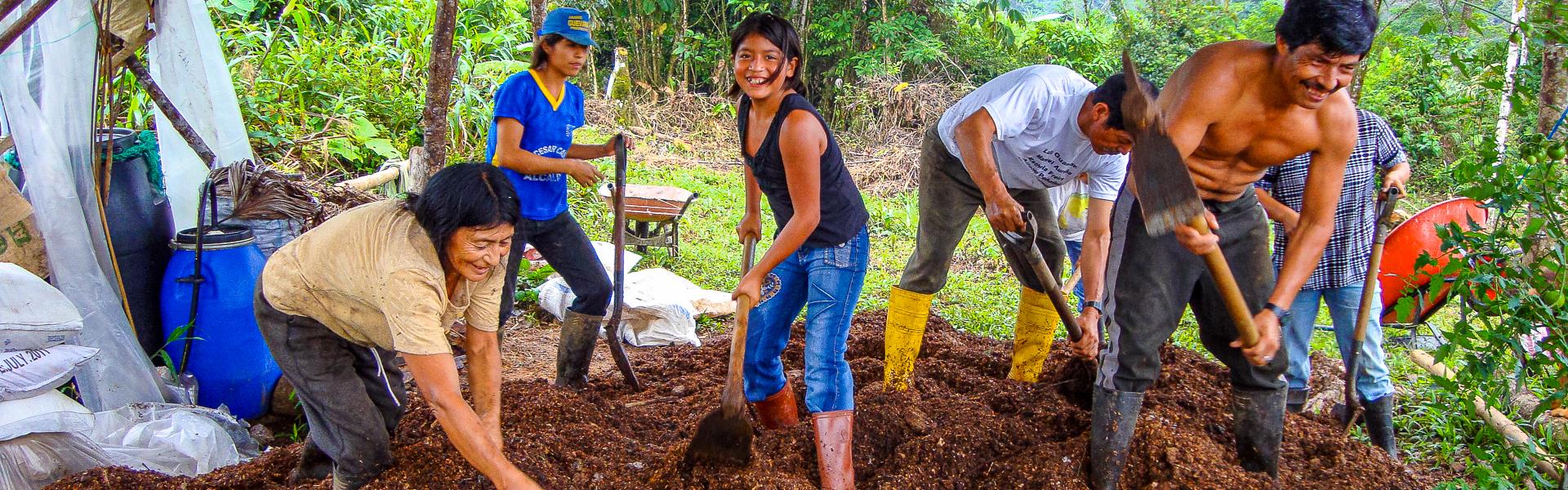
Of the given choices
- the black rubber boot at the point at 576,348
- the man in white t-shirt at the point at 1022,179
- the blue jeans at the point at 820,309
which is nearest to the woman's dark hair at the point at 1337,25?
the man in white t-shirt at the point at 1022,179

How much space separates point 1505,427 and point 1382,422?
1.20 feet

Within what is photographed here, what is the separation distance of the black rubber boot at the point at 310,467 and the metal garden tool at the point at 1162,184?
238 cm

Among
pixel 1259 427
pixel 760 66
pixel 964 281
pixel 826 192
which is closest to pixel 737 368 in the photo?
pixel 826 192

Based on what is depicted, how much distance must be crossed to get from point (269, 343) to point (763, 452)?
1428 millimetres

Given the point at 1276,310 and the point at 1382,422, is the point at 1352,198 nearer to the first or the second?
the point at 1382,422

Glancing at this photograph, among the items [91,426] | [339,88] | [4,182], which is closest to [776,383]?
[91,426]

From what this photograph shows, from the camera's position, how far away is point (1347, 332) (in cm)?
330

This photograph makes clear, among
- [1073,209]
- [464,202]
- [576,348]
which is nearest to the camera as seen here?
[464,202]

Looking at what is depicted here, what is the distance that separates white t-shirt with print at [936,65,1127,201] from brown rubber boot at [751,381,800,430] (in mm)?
1016

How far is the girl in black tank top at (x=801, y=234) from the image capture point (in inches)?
102

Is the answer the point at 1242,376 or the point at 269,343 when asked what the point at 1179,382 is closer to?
the point at 1242,376

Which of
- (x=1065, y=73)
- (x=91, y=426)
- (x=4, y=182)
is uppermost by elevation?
(x=1065, y=73)

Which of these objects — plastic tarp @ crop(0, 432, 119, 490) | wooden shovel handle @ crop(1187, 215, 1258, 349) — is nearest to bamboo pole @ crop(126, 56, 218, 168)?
plastic tarp @ crop(0, 432, 119, 490)

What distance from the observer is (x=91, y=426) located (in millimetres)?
2865
